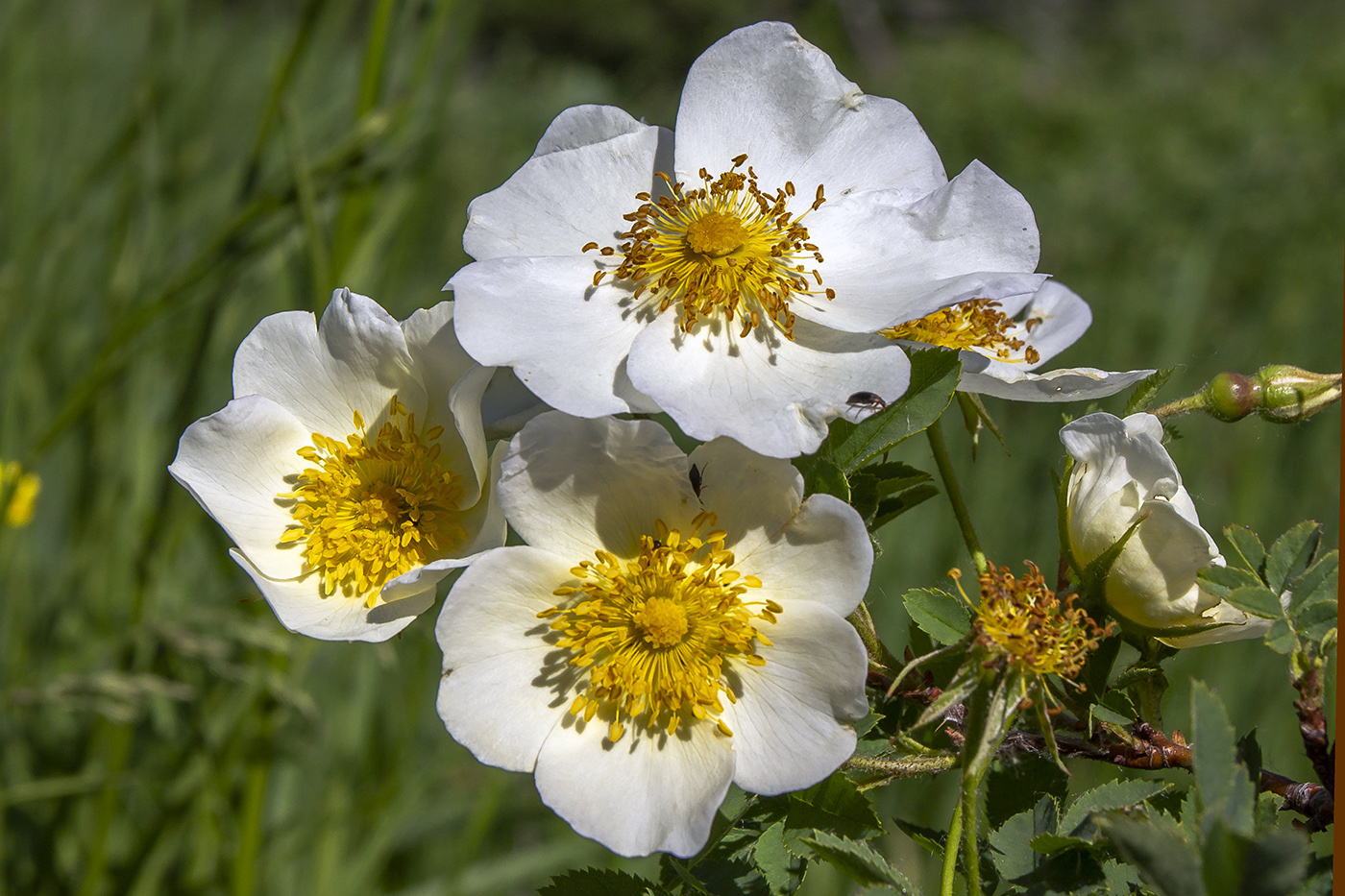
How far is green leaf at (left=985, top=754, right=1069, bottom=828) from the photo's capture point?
1.97 feet

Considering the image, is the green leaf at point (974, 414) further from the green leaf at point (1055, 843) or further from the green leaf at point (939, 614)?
the green leaf at point (1055, 843)

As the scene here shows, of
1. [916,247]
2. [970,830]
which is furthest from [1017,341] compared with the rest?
[970,830]

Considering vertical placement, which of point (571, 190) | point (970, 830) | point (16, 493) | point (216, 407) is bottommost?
point (216, 407)

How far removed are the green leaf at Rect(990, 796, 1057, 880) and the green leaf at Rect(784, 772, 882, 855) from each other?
0.21ft

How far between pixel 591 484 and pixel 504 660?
10 centimetres

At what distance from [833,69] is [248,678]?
3.26ft

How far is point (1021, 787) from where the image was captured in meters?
0.62

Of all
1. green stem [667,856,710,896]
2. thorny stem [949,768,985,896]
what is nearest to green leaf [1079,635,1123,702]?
thorny stem [949,768,985,896]

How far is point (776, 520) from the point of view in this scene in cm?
53

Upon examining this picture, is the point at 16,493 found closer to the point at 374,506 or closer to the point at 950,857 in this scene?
the point at 374,506

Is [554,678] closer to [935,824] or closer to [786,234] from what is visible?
[786,234]

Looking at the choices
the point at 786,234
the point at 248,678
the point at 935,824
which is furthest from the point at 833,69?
the point at 935,824

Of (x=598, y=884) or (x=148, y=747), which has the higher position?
(x=598, y=884)

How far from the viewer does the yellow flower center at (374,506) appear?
60 cm
